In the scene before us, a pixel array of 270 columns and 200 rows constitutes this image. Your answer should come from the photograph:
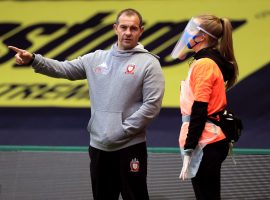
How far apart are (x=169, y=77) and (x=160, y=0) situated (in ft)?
1.99

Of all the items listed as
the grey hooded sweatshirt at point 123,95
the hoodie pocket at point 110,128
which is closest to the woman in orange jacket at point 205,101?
the grey hooded sweatshirt at point 123,95

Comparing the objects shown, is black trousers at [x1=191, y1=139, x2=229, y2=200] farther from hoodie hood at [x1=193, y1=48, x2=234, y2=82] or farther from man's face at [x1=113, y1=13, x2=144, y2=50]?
man's face at [x1=113, y1=13, x2=144, y2=50]

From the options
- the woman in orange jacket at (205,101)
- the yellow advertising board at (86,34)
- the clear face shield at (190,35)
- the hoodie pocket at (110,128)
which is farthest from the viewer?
the yellow advertising board at (86,34)

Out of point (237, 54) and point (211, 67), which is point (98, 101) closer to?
point (211, 67)

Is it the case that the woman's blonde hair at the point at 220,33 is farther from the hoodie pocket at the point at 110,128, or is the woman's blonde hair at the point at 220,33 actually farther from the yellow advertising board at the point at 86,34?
the yellow advertising board at the point at 86,34

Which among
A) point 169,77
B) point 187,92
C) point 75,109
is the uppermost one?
point 187,92

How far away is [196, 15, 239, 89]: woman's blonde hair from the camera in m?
3.03

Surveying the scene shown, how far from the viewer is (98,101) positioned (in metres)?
3.25

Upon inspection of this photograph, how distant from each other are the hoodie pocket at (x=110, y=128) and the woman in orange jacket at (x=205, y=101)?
333 millimetres

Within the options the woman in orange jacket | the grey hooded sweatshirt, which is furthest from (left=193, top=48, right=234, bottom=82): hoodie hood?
the grey hooded sweatshirt

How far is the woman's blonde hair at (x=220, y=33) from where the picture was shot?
3029 mm

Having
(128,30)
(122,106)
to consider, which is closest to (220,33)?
(128,30)

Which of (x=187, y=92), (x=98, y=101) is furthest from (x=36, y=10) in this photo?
(x=187, y=92)

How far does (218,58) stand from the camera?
9.87 feet
